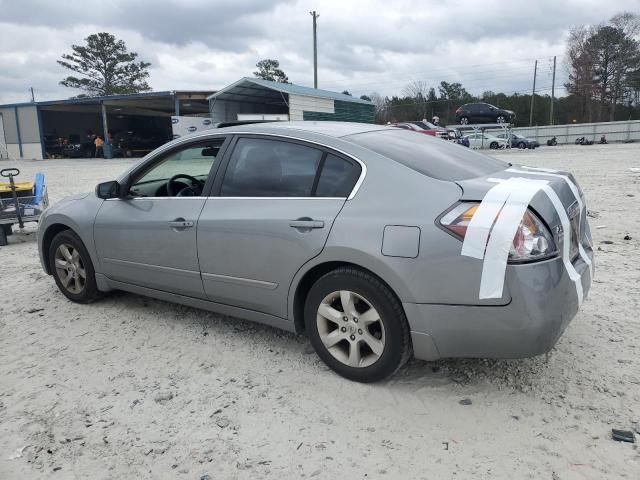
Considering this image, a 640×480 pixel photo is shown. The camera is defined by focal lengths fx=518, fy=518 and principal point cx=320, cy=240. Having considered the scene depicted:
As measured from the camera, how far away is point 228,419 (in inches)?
113

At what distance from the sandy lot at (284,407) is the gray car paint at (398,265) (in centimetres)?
37

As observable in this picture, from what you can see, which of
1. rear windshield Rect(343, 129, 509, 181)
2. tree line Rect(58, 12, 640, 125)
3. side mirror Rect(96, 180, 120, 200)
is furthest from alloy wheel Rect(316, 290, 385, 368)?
tree line Rect(58, 12, 640, 125)

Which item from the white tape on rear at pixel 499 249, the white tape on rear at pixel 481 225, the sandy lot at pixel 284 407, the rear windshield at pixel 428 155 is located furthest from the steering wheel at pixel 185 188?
the white tape on rear at pixel 499 249

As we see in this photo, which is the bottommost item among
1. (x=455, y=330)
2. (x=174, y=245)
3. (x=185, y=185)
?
(x=455, y=330)

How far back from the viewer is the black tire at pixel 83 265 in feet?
15.0

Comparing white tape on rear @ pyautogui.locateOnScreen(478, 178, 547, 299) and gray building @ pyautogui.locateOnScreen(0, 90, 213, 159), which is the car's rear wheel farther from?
gray building @ pyautogui.locateOnScreen(0, 90, 213, 159)

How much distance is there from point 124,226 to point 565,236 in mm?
3214

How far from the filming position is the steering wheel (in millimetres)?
3969

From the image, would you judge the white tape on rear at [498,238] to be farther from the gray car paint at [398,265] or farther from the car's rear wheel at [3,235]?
the car's rear wheel at [3,235]

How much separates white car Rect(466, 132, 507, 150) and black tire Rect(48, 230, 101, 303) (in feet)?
110

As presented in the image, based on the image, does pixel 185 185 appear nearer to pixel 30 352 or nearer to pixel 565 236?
pixel 30 352

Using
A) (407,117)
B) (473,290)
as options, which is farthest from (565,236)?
(407,117)

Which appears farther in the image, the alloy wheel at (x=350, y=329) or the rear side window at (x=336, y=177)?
the rear side window at (x=336, y=177)

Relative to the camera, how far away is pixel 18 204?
743 cm
